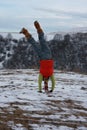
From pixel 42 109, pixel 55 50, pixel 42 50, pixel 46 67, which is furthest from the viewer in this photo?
pixel 55 50

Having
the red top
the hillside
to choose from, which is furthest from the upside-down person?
the hillside

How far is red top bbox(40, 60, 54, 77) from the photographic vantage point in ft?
50.7

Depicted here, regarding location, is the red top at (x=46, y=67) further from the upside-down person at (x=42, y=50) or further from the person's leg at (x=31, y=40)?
the person's leg at (x=31, y=40)

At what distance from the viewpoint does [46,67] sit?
15578 millimetres

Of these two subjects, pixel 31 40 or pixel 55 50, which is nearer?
pixel 31 40

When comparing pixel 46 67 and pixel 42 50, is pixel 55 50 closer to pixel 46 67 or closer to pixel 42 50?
pixel 46 67

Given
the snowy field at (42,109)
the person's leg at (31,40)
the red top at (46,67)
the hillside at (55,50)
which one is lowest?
the hillside at (55,50)

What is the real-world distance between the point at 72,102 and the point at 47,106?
1.17 m

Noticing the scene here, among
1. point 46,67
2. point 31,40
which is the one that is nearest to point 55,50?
point 46,67

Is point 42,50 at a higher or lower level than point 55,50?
higher

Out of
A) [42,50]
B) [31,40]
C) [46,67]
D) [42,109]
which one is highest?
[31,40]

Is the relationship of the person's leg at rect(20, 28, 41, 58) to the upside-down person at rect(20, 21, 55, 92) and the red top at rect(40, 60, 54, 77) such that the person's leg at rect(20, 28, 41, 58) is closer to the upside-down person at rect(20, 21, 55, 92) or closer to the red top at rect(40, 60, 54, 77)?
the upside-down person at rect(20, 21, 55, 92)

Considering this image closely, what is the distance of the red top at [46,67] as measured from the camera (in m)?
15.5

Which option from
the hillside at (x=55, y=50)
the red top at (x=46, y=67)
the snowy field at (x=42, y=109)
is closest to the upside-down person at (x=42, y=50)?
the red top at (x=46, y=67)
